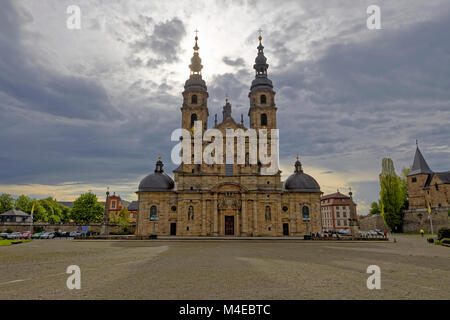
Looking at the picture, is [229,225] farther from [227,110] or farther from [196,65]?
[196,65]

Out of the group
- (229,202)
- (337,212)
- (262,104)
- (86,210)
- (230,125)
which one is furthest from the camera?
(337,212)

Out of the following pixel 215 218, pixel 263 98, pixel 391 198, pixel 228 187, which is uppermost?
pixel 263 98

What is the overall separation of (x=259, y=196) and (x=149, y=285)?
38552 mm

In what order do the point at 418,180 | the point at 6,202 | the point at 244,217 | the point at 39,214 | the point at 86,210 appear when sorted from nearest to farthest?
the point at 244,217 → the point at 418,180 → the point at 86,210 → the point at 39,214 → the point at 6,202

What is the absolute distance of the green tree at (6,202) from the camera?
73.0 metres

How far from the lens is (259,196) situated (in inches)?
1832

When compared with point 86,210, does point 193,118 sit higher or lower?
higher

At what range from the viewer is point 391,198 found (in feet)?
197

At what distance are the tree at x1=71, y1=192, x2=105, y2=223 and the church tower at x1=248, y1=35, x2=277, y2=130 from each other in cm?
4536

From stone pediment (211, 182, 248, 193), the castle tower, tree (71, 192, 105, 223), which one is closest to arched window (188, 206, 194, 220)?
stone pediment (211, 182, 248, 193)

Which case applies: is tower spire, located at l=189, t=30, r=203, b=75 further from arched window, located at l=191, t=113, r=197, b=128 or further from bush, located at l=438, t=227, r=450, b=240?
bush, located at l=438, t=227, r=450, b=240

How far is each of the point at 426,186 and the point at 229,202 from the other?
48.7m

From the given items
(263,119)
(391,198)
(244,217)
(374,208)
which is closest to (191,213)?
(244,217)
